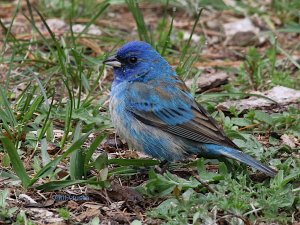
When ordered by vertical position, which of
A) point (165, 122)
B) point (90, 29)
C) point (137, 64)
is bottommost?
point (90, 29)

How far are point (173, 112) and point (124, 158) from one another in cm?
49

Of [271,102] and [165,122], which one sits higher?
[165,122]

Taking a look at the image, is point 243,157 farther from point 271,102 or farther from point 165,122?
point 271,102

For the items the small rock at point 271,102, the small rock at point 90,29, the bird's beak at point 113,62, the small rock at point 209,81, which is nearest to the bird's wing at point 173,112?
the bird's beak at point 113,62

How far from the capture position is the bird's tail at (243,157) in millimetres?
4588

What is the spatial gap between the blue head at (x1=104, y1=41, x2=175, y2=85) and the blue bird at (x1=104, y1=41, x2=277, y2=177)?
0.09ft

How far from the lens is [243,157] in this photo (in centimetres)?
473

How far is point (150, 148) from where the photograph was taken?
4969 millimetres

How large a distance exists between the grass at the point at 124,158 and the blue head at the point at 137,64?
335 mm

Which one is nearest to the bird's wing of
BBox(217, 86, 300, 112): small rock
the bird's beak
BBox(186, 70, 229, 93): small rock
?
the bird's beak

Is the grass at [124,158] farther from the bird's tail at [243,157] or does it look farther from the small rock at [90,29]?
the small rock at [90,29]

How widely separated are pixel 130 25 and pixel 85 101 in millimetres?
2647

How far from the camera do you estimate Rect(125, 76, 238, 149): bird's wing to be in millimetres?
4930

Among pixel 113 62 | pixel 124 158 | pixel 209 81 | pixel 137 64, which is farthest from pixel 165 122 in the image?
pixel 209 81
